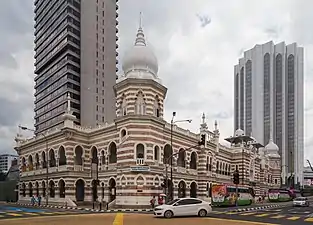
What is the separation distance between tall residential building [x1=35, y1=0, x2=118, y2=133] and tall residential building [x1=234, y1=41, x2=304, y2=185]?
125 ft

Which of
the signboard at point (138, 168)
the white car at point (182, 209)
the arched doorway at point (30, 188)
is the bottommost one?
the arched doorway at point (30, 188)

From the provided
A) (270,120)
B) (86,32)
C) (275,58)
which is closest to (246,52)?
(275,58)

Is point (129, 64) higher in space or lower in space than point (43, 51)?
lower

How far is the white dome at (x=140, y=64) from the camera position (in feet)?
170

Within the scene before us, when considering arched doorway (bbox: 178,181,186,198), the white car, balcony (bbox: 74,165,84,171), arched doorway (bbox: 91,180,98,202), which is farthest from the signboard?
the white car

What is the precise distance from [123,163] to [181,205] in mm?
18014

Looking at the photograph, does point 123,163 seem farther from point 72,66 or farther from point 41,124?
point 41,124

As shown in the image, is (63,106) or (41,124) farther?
(41,124)

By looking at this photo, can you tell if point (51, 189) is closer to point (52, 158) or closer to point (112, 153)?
point (52, 158)

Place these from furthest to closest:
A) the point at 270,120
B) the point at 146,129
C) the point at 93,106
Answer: the point at 270,120
the point at 93,106
the point at 146,129

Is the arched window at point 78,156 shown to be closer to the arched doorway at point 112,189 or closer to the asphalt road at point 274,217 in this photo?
the arched doorway at point 112,189

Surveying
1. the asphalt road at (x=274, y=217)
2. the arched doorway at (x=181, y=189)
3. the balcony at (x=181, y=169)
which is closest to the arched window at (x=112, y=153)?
the balcony at (x=181, y=169)

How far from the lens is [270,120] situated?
118 meters

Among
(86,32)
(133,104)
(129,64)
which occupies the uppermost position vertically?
(86,32)
